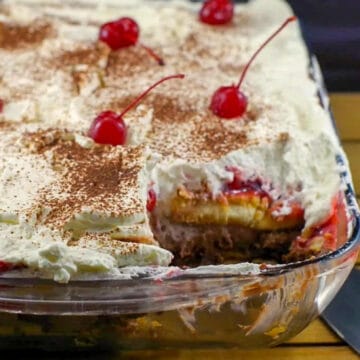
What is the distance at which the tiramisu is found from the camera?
168 centimetres

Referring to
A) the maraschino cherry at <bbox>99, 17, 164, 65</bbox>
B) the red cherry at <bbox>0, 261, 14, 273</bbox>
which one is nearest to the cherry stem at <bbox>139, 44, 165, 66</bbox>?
the maraschino cherry at <bbox>99, 17, 164, 65</bbox>

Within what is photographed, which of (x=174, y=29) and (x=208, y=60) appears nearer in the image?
(x=208, y=60)

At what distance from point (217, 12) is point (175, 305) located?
1.24m

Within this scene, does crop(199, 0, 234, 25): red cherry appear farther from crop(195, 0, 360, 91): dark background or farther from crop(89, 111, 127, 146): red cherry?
crop(89, 111, 127, 146): red cherry

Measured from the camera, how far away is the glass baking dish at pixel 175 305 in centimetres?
152

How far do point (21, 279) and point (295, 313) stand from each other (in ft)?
1.75

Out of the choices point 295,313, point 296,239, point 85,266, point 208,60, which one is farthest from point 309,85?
point 85,266

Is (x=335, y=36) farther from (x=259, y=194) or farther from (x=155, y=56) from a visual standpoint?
(x=259, y=194)

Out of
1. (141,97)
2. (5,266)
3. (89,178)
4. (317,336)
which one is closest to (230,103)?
(141,97)

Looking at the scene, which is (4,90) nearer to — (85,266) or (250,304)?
(85,266)

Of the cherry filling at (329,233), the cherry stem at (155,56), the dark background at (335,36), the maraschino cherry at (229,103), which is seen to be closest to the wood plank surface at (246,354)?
the cherry filling at (329,233)

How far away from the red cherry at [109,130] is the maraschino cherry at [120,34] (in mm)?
481

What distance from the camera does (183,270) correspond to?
1553mm

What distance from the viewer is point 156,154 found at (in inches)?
74.4
